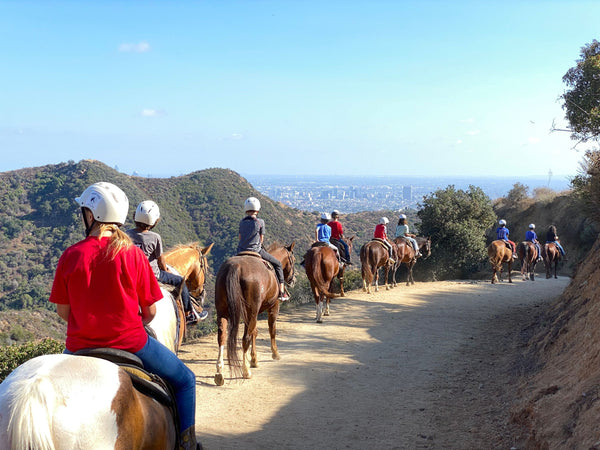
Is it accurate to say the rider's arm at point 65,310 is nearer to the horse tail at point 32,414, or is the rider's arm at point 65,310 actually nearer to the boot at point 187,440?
the horse tail at point 32,414

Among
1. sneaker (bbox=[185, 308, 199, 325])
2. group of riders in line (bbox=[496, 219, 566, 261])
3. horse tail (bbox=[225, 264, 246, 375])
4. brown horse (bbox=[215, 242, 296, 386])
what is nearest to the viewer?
sneaker (bbox=[185, 308, 199, 325])

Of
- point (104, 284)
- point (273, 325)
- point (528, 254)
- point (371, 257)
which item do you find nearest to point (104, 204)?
point (104, 284)

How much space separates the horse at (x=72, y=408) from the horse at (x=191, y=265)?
4.94 m

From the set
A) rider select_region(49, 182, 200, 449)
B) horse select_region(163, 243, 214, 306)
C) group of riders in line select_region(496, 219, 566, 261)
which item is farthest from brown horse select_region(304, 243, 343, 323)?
group of riders in line select_region(496, 219, 566, 261)

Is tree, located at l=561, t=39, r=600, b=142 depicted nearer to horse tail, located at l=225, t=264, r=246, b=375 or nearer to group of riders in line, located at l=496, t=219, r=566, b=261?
group of riders in line, located at l=496, t=219, r=566, b=261

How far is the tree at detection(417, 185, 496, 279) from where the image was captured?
25.5 m

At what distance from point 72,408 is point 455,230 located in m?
24.7

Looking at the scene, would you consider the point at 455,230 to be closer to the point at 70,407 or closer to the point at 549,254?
the point at 549,254

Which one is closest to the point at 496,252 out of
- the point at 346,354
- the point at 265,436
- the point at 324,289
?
the point at 324,289

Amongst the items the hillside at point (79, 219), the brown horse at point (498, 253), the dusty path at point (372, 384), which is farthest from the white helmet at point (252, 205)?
the hillside at point (79, 219)

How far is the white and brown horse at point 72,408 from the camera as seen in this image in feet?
8.07

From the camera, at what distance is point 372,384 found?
327 inches

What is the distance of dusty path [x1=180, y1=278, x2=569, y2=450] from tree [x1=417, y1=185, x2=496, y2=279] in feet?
37.7

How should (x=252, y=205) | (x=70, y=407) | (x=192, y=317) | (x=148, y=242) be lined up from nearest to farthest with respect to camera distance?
1. (x=70, y=407)
2. (x=148, y=242)
3. (x=192, y=317)
4. (x=252, y=205)
